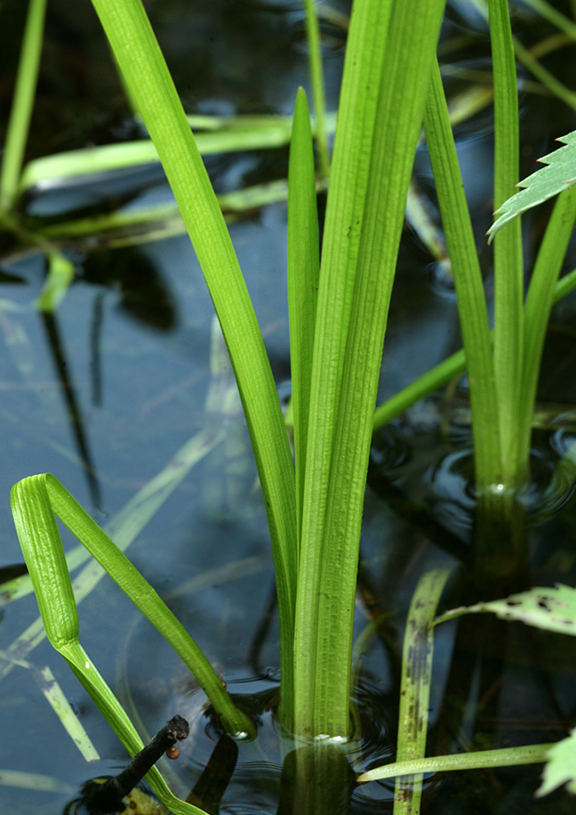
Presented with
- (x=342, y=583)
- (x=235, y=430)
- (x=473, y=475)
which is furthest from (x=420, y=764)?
(x=235, y=430)

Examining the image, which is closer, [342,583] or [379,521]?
[342,583]

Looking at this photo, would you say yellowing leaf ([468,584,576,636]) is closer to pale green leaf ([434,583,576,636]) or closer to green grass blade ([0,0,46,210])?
pale green leaf ([434,583,576,636])

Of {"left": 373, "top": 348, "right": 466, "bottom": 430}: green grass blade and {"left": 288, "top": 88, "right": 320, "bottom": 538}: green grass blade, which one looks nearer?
{"left": 288, "top": 88, "right": 320, "bottom": 538}: green grass blade

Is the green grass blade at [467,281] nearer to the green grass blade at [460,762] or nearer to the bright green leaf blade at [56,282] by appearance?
the green grass blade at [460,762]

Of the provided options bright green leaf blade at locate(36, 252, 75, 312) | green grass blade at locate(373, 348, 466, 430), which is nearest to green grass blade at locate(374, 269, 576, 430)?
green grass blade at locate(373, 348, 466, 430)

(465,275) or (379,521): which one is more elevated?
(465,275)

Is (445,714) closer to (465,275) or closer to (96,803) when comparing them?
(96,803)
